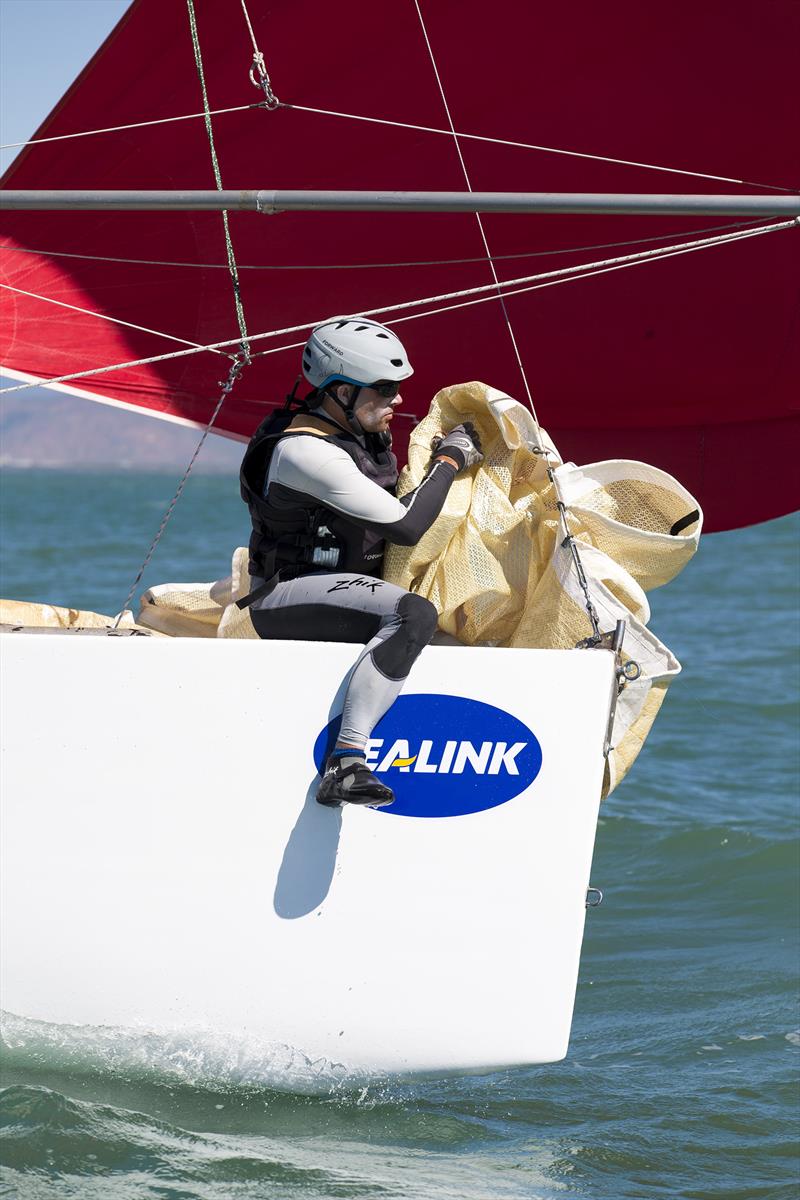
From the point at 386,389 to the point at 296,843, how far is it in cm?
89

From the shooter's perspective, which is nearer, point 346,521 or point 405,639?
point 405,639

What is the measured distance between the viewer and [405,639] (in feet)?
8.46

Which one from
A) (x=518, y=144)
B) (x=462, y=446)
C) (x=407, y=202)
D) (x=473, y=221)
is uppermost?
(x=518, y=144)

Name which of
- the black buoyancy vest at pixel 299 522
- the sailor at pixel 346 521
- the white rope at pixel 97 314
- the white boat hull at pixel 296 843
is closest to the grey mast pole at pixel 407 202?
the sailor at pixel 346 521

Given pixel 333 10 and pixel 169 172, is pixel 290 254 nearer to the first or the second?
pixel 169 172

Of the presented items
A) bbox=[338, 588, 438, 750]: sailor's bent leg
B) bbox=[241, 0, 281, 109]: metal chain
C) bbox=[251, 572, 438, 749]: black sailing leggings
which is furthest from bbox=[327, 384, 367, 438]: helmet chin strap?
bbox=[241, 0, 281, 109]: metal chain

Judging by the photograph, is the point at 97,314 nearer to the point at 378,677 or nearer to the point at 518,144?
the point at 518,144

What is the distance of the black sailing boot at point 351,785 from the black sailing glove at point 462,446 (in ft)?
2.10

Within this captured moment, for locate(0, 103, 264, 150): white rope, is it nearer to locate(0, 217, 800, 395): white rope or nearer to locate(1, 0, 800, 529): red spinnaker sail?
locate(1, 0, 800, 529): red spinnaker sail

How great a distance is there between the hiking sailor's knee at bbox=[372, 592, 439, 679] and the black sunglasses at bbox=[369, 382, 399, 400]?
42 centimetres

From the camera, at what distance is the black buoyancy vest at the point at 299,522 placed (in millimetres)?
2736

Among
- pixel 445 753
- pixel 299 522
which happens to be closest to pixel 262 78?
pixel 299 522

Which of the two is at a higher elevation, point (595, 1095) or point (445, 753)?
point (445, 753)

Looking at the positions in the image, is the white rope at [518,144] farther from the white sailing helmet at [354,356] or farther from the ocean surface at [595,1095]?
the ocean surface at [595,1095]
